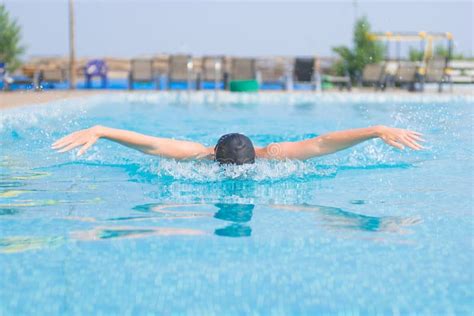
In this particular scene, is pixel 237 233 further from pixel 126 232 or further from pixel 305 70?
pixel 305 70

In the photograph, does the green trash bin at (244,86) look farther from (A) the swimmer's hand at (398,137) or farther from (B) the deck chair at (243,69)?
(A) the swimmer's hand at (398,137)

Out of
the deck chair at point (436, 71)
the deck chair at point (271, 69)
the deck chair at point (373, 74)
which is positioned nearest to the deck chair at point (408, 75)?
the deck chair at point (436, 71)

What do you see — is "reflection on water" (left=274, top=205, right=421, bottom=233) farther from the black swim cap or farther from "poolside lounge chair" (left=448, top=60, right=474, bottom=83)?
"poolside lounge chair" (left=448, top=60, right=474, bottom=83)

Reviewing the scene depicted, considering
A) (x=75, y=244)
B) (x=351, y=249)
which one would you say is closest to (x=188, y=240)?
(x=75, y=244)

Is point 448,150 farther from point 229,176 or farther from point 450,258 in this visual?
point 450,258

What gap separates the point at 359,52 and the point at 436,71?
368 centimetres

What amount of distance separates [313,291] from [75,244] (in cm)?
107

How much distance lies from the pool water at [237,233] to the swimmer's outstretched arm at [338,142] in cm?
9

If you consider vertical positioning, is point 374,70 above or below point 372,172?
above

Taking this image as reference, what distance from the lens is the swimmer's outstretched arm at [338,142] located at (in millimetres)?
3830

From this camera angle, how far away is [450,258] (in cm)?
288

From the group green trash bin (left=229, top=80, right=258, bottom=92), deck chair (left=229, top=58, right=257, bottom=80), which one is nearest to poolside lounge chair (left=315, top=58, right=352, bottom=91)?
deck chair (left=229, top=58, right=257, bottom=80)

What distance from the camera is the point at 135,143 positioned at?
4.15m

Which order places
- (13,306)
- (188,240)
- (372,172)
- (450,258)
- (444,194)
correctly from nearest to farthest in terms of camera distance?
(13,306)
(450,258)
(188,240)
(444,194)
(372,172)
